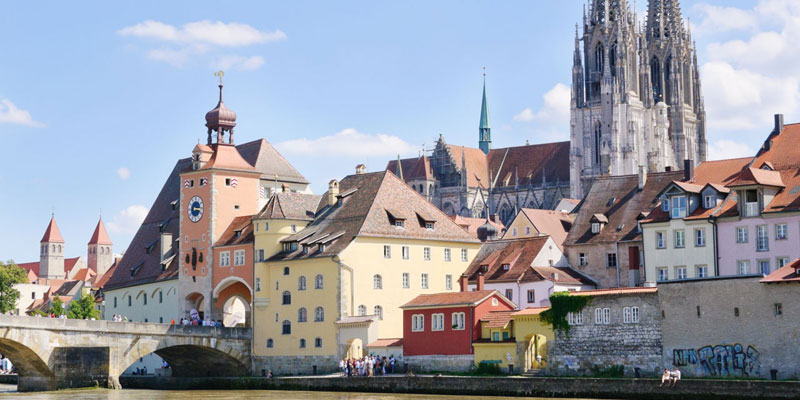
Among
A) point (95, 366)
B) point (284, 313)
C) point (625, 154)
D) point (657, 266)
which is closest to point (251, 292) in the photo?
point (284, 313)

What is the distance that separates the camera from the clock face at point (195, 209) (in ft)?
285

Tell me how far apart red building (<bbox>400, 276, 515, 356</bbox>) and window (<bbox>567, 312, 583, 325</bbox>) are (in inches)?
261

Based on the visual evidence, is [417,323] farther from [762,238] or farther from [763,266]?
[762,238]

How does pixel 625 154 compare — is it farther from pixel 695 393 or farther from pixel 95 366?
pixel 695 393

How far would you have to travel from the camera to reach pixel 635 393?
54156 mm

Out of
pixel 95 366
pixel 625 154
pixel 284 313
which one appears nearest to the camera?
pixel 95 366

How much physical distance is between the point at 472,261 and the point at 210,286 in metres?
17.8

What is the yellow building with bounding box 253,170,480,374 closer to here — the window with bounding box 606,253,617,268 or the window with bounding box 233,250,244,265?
the window with bounding box 233,250,244,265

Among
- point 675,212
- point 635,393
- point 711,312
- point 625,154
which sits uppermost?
point 625,154

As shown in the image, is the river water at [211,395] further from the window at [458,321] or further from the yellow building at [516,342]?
the window at [458,321]

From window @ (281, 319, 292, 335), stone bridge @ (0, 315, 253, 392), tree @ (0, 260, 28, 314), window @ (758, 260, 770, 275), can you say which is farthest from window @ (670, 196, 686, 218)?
tree @ (0, 260, 28, 314)

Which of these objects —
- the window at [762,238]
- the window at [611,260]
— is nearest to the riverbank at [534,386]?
the window at [762,238]

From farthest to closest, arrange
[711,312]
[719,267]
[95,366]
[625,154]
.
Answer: [625,154] → [95,366] → [719,267] → [711,312]

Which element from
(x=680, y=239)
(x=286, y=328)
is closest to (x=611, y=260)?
(x=680, y=239)
